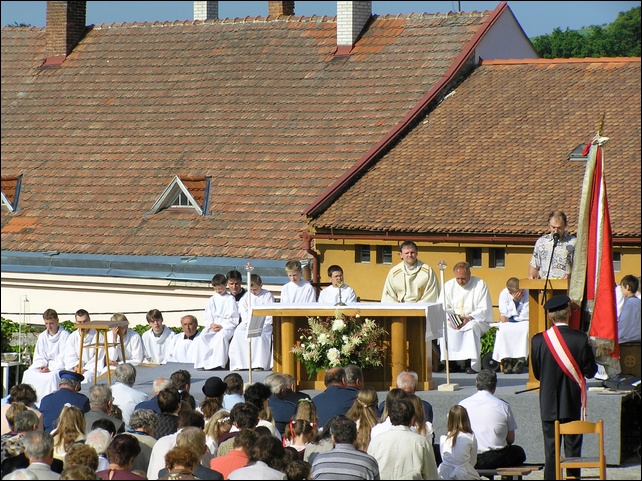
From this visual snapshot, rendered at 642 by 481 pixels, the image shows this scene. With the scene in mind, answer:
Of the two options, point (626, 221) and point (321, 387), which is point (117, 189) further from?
point (321, 387)

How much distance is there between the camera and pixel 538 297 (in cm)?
1453

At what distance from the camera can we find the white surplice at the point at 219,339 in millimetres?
18188

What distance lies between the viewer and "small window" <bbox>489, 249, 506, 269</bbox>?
24531 mm

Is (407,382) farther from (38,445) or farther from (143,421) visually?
(38,445)

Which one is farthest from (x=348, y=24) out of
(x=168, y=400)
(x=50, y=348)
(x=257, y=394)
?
(x=168, y=400)

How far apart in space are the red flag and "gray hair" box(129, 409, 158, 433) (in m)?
4.55

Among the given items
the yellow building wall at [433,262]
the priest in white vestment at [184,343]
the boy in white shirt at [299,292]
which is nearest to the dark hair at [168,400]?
the boy in white shirt at [299,292]

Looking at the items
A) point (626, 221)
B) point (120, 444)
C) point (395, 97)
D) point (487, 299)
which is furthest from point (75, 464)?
point (395, 97)

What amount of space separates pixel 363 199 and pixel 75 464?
16810 millimetres

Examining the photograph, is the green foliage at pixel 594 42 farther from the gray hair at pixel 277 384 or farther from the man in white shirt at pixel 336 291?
the gray hair at pixel 277 384

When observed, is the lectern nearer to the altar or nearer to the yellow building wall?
the altar

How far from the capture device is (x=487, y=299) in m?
17.4

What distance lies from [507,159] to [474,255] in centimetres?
212

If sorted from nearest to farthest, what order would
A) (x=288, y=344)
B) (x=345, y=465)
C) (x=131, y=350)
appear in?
1. (x=345, y=465)
2. (x=288, y=344)
3. (x=131, y=350)
